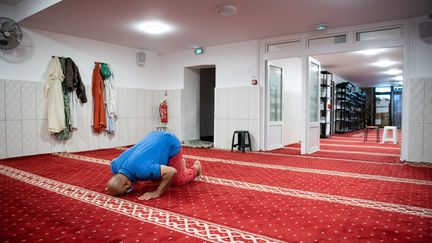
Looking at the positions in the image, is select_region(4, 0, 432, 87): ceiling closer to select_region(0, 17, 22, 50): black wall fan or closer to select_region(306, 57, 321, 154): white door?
select_region(0, 17, 22, 50): black wall fan

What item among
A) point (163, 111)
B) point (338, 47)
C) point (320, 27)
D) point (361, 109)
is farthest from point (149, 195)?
point (361, 109)

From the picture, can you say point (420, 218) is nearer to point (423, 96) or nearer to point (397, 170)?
point (397, 170)

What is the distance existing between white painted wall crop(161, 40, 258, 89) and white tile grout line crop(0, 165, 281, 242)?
4956mm

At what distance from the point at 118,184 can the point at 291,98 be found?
681 cm

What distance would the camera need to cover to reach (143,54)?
27.6ft

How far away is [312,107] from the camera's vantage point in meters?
7.11

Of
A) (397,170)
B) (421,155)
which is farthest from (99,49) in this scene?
(421,155)

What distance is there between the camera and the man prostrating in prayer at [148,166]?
3.10 m

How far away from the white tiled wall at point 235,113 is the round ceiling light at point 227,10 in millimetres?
2380

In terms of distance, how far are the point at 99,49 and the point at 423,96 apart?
7.30 metres

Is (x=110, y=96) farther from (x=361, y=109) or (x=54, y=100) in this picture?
(x=361, y=109)

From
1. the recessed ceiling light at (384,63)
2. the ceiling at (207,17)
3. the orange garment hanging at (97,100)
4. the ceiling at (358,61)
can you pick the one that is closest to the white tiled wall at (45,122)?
the orange garment hanging at (97,100)

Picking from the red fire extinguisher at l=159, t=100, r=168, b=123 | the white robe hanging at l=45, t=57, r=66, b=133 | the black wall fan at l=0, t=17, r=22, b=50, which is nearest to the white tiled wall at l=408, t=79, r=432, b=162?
the red fire extinguisher at l=159, t=100, r=168, b=123

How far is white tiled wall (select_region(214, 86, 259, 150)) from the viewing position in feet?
23.9
